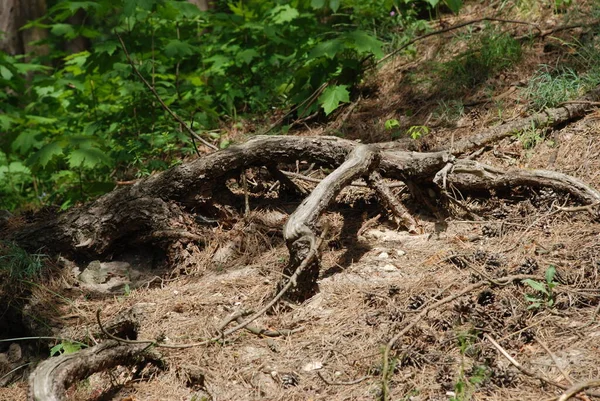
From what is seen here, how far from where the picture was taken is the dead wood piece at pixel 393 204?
4.27 metres

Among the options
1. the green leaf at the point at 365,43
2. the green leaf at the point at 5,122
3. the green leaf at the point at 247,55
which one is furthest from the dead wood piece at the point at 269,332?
the green leaf at the point at 5,122

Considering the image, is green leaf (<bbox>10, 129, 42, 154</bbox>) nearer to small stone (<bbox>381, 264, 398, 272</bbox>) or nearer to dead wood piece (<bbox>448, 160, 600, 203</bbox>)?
small stone (<bbox>381, 264, 398, 272</bbox>)

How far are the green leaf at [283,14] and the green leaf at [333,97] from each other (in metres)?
1.38

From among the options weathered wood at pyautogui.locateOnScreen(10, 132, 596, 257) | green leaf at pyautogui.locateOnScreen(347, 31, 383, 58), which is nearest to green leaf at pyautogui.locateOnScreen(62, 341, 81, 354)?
weathered wood at pyautogui.locateOnScreen(10, 132, 596, 257)

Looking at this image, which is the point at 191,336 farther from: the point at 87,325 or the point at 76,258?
the point at 76,258

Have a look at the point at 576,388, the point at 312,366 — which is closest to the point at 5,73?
the point at 312,366

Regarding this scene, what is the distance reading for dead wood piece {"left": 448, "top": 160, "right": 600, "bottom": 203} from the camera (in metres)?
3.88

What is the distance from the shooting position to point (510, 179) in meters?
4.11

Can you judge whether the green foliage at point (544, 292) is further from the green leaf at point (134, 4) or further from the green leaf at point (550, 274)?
the green leaf at point (134, 4)

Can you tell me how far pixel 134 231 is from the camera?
4586mm

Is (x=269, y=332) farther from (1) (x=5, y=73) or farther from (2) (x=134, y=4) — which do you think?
(1) (x=5, y=73)

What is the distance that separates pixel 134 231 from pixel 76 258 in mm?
436

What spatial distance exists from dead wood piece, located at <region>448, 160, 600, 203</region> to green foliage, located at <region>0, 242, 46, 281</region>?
2773 mm

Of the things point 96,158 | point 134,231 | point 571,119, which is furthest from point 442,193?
point 96,158
